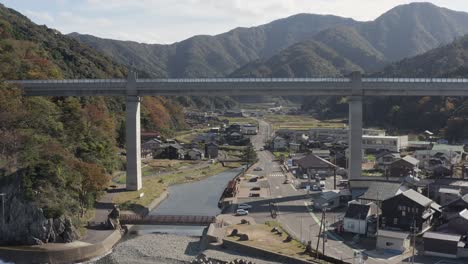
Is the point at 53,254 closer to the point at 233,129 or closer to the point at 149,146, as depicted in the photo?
the point at 149,146

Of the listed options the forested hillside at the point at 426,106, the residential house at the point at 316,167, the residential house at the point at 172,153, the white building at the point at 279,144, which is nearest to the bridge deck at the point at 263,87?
the residential house at the point at 316,167

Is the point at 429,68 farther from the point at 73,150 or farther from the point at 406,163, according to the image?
the point at 73,150

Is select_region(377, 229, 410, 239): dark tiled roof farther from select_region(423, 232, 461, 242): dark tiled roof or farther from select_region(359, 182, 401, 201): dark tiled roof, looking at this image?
select_region(359, 182, 401, 201): dark tiled roof

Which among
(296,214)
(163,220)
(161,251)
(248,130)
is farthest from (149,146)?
(161,251)

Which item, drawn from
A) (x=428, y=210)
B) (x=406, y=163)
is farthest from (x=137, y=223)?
(x=406, y=163)

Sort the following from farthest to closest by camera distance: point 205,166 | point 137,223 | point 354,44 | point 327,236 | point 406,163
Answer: point 354,44
point 205,166
point 406,163
point 137,223
point 327,236

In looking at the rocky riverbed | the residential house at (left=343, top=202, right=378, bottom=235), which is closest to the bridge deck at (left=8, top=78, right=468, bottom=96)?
the residential house at (left=343, top=202, right=378, bottom=235)

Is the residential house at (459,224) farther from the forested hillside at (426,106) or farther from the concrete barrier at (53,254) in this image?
the forested hillside at (426,106)

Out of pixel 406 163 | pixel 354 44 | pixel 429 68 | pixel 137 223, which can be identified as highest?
pixel 354 44
